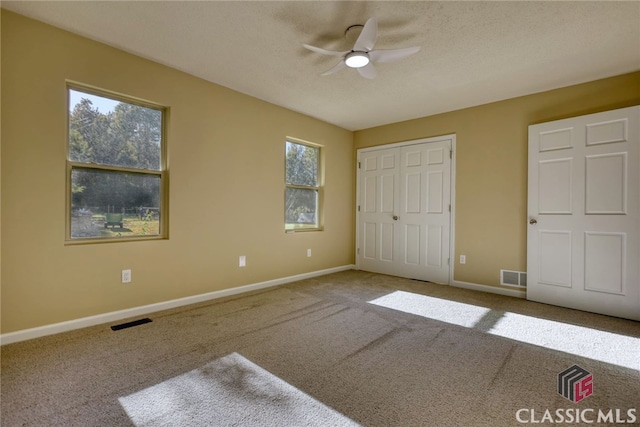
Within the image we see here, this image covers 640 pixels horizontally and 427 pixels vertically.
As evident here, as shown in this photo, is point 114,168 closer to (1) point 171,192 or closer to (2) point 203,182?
(1) point 171,192

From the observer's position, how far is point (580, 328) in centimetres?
276

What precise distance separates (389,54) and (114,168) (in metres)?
2.70

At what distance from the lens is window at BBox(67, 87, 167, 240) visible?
2.63 metres

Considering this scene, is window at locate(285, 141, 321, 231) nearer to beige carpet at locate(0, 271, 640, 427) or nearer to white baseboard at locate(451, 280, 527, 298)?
beige carpet at locate(0, 271, 640, 427)

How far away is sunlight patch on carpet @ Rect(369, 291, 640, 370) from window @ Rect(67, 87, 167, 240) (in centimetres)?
272

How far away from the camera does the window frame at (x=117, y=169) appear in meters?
2.57

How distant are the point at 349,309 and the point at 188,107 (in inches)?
112

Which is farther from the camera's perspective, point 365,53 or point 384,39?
point 384,39

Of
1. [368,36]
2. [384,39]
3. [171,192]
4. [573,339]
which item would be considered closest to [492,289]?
[573,339]

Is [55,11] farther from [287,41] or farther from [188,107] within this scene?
[287,41]

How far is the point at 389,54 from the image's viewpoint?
2.50 m

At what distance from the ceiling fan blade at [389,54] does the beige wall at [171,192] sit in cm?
192

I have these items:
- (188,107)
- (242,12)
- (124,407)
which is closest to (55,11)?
(188,107)

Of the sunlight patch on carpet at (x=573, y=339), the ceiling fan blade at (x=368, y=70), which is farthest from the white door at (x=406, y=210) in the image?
the ceiling fan blade at (x=368, y=70)
